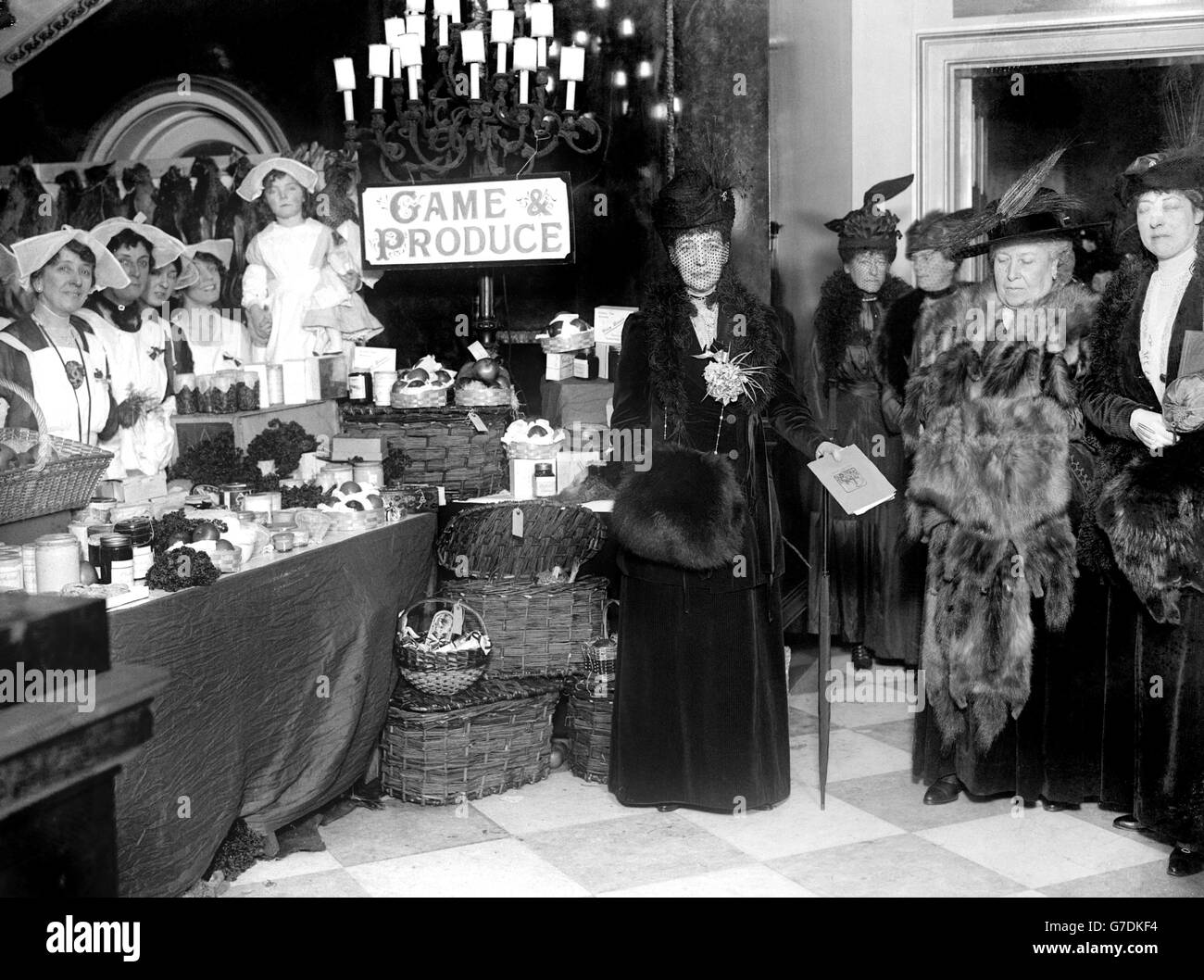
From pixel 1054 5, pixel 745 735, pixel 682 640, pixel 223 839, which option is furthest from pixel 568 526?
pixel 1054 5

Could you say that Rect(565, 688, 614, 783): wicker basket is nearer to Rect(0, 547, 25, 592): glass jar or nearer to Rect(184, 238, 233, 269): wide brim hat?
Rect(0, 547, 25, 592): glass jar

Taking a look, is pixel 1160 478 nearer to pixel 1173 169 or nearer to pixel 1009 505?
pixel 1009 505

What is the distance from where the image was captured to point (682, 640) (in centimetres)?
406

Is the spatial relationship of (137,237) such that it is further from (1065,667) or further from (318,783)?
(1065,667)

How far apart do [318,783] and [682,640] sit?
3.98 ft

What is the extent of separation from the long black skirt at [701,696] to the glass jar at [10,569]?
1.80 metres

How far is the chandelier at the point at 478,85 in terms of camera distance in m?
5.50

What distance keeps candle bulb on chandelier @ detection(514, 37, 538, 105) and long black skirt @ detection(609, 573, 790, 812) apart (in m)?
2.55

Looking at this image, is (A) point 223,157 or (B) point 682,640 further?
(A) point 223,157

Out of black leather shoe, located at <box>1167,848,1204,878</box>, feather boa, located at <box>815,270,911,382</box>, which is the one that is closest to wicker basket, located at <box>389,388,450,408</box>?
feather boa, located at <box>815,270,911,382</box>

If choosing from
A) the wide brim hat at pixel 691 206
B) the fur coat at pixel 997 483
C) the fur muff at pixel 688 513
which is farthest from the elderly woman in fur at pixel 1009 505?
the wide brim hat at pixel 691 206

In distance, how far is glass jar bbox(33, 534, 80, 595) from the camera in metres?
3.12

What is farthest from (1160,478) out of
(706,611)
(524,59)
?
(524,59)
